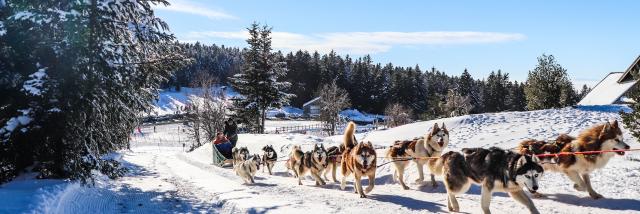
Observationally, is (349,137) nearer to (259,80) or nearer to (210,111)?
(259,80)

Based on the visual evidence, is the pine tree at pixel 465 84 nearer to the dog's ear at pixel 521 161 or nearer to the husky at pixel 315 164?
the husky at pixel 315 164

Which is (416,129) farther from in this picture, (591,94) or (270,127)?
(270,127)

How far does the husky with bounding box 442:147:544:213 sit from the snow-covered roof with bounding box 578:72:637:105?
33425 mm

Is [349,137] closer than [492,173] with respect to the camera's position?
No

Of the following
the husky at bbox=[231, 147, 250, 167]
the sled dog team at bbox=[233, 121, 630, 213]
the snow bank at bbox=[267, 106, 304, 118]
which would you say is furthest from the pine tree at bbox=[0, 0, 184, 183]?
the snow bank at bbox=[267, 106, 304, 118]

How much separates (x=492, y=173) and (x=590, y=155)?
220 cm

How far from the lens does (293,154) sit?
51.9ft

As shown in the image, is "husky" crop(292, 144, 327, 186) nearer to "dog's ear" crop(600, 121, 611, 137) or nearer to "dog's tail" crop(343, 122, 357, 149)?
"dog's tail" crop(343, 122, 357, 149)

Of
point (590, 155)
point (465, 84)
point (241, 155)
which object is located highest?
point (465, 84)

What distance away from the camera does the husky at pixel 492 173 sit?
6621mm

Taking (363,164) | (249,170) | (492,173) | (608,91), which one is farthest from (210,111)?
(492,173)

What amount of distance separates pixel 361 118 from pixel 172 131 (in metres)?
33.8

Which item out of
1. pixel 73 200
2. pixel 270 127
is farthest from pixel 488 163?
pixel 270 127

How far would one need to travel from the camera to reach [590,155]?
26.9 ft
